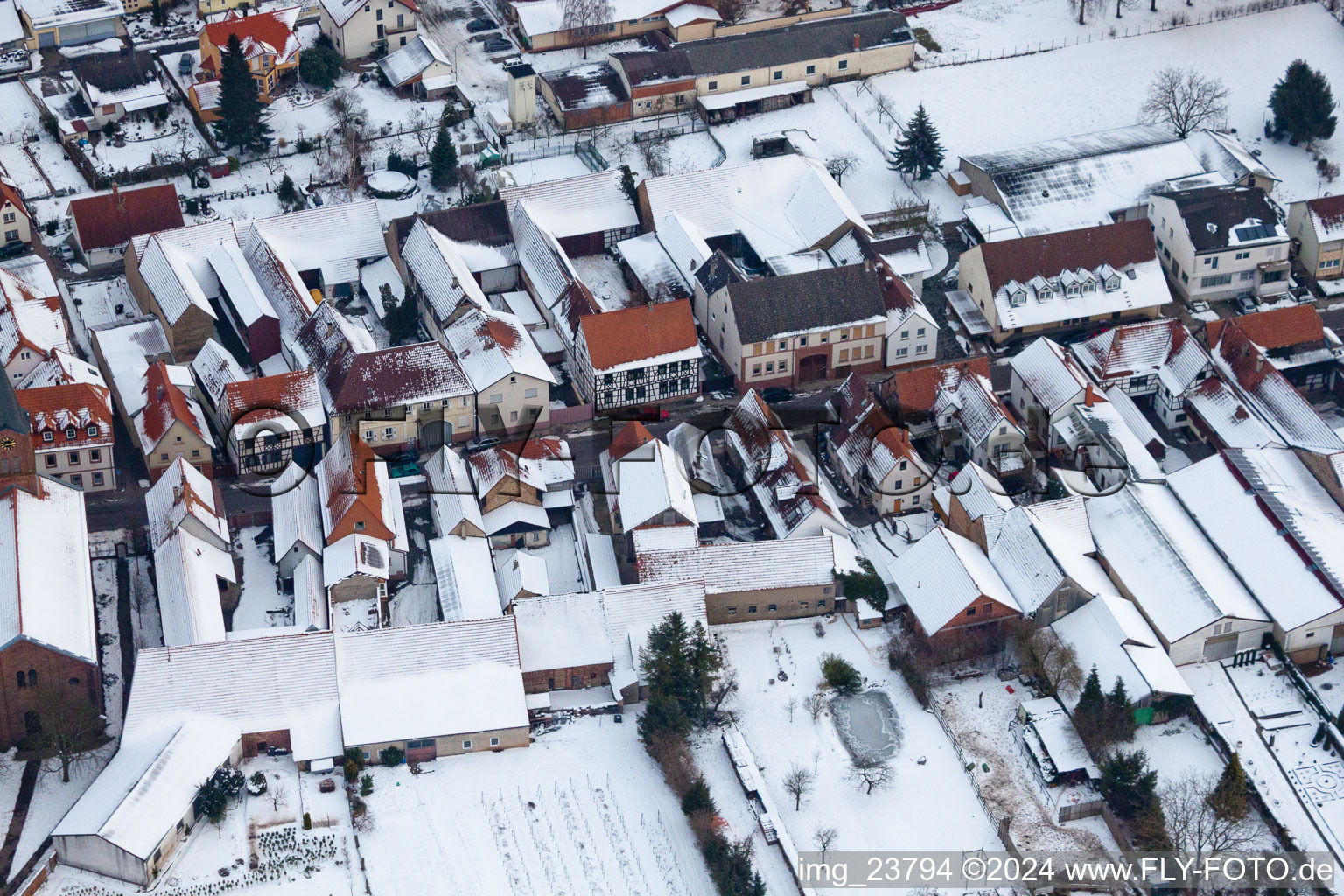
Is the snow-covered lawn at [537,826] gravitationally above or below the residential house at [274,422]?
below

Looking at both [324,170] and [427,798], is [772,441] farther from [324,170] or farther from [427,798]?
[324,170]

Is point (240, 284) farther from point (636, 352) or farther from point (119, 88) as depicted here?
point (119, 88)

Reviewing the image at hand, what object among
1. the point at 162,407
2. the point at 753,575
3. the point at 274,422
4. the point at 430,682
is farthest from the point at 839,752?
the point at 162,407

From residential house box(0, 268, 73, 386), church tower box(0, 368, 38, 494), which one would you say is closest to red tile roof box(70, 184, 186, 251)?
residential house box(0, 268, 73, 386)

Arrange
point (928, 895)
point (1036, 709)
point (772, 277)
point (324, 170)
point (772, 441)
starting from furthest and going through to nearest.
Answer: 1. point (324, 170)
2. point (772, 277)
3. point (772, 441)
4. point (1036, 709)
5. point (928, 895)

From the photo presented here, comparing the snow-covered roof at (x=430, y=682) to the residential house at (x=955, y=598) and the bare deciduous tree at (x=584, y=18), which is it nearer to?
the residential house at (x=955, y=598)

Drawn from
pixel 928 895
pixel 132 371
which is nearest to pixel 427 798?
pixel 928 895

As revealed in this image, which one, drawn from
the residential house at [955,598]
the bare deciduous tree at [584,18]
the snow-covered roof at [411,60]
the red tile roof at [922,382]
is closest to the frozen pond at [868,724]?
the residential house at [955,598]
